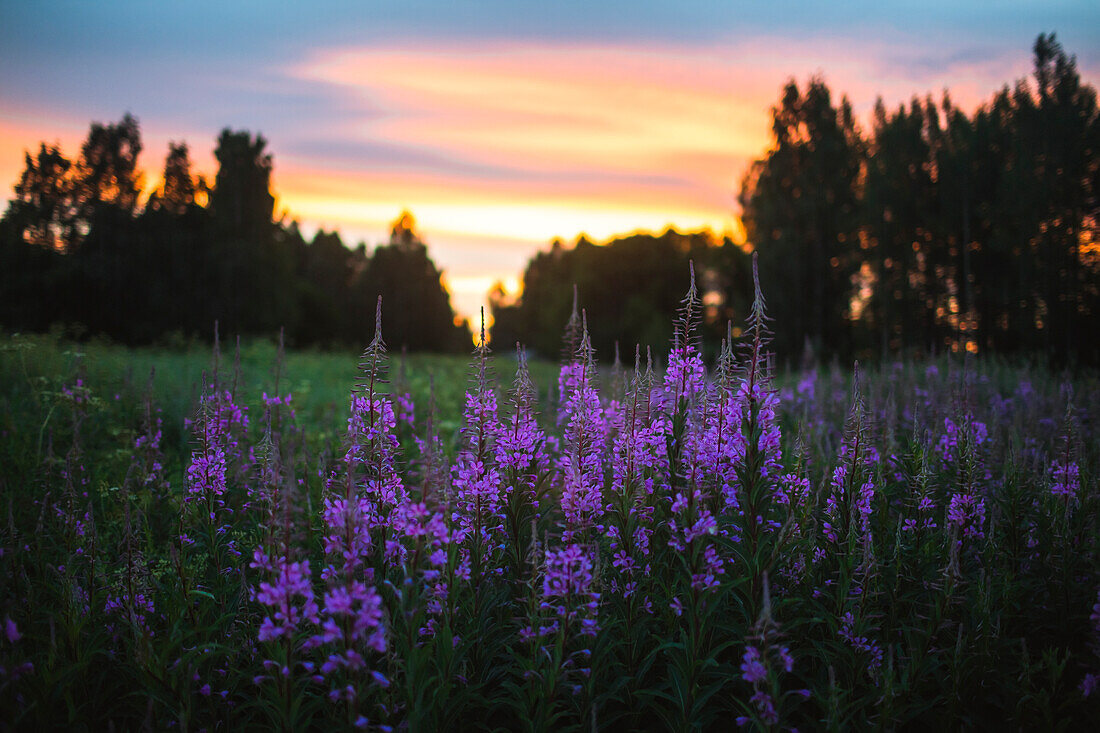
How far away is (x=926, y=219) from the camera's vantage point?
96.9 feet

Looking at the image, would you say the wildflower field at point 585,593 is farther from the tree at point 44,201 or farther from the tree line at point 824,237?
the tree at point 44,201

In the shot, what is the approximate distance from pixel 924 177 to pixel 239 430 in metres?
33.5

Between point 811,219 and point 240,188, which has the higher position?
point 240,188

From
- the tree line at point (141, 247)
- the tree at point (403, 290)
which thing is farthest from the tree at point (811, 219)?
the tree at point (403, 290)

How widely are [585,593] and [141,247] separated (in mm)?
40870

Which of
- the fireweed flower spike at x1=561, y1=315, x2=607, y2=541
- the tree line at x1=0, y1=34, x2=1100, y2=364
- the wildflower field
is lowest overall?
the wildflower field

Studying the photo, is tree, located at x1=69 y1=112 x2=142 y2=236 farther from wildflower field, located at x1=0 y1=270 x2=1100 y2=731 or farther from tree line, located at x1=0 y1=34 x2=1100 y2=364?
wildflower field, located at x1=0 y1=270 x2=1100 y2=731

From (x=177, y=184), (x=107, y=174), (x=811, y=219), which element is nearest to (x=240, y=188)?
(x=177, y=184)

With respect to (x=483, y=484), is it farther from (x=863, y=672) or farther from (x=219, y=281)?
(x=219, y=281)

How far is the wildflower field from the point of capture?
3.09m

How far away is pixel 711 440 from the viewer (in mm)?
4059

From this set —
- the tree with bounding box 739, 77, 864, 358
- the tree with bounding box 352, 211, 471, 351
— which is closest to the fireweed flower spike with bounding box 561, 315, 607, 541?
the tree with bounding box 739, 77, 864, 358

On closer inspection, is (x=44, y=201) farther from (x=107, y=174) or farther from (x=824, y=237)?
(x=824, y=237)

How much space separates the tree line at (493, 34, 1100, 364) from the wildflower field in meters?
20.9
